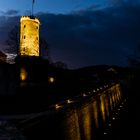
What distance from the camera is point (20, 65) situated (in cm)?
4184

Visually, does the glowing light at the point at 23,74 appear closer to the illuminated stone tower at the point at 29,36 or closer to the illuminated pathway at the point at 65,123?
the illuminated stone tower at the point at 29,36

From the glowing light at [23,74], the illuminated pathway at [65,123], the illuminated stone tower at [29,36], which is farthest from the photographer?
the illuminated stone tower at [29,36]

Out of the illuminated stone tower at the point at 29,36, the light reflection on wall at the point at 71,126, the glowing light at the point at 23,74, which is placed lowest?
the light reflection on wall at the point at 71,126

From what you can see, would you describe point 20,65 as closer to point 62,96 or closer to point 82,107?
point 62,96

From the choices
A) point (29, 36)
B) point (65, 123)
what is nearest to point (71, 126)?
point (65, 123)

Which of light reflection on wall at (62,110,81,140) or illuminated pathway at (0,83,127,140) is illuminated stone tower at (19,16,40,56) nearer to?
illuminated pathway at (0,83,127,140)

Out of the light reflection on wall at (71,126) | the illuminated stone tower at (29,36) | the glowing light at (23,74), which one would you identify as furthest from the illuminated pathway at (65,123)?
the illuminated stone tower at (29,36)

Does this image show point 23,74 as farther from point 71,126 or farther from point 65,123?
point 65,123

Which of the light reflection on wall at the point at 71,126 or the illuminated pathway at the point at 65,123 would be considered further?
the light reflection on wall at the point at 71,126

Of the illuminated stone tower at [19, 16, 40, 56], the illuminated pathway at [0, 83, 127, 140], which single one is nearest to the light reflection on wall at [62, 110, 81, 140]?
the illuminated pathway at [0, 83, 127, 140]

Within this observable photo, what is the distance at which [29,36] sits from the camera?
4784 cm

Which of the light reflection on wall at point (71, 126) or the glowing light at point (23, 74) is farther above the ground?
the glowing light at point (23, 74)

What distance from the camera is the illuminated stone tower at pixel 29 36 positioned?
47375 mm

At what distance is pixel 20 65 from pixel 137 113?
1821 centimetres
